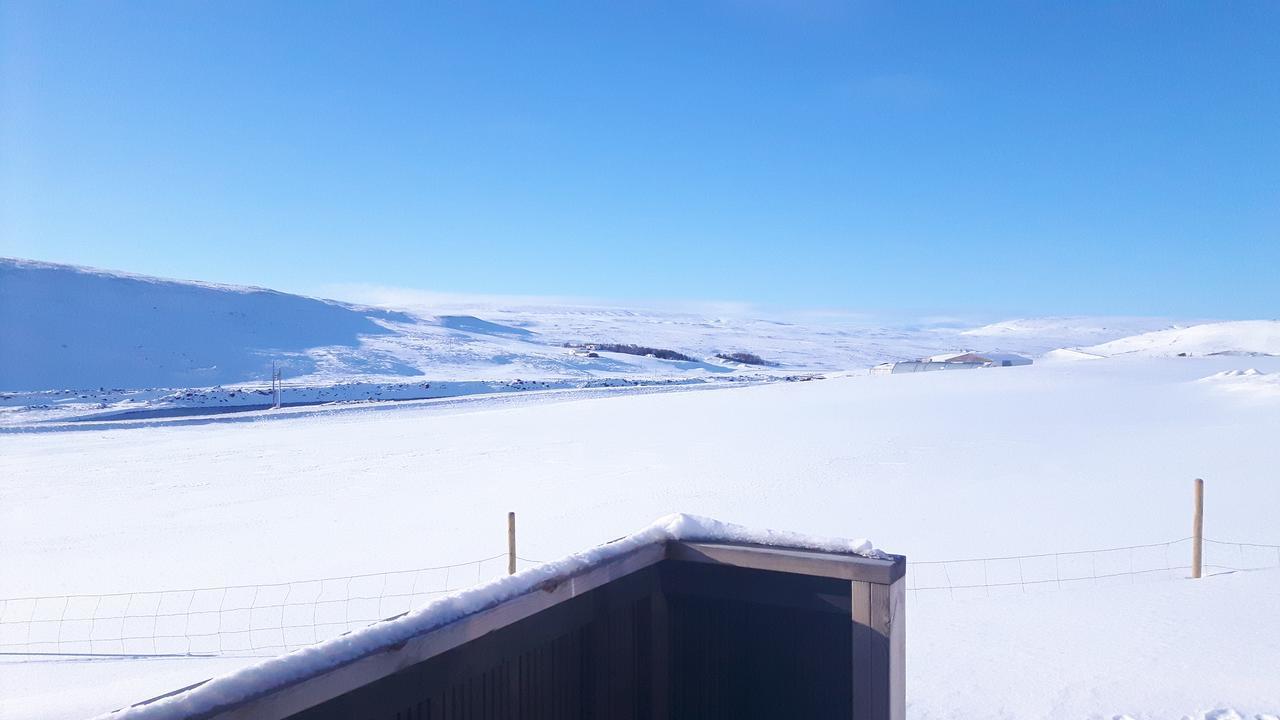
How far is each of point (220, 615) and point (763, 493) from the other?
7953 millimetres

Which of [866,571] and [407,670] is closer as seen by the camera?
[407,670]

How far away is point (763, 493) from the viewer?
13703 millimetres


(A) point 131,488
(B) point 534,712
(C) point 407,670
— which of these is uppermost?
(C) point 407,670

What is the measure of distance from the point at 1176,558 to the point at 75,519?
1511cm

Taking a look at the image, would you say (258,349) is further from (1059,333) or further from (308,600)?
(1059,333)

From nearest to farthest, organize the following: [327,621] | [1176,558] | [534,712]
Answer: [534,712] < [327,621] < [1176,558]

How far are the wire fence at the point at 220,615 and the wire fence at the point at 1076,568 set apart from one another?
4314mm

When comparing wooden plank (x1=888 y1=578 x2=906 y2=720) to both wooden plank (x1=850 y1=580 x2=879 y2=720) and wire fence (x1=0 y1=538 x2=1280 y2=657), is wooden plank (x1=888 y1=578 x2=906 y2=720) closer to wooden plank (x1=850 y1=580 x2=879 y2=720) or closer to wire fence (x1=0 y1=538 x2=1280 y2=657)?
wooden plank (x1=850 y1=580 x2=879 y2=720)

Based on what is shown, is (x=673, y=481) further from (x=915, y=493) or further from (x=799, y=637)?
(x=799, y=637)

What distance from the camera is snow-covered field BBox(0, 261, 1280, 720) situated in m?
5.93

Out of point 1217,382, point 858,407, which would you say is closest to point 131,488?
point 858,407

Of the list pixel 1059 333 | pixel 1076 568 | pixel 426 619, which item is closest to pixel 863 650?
pixel 426 619

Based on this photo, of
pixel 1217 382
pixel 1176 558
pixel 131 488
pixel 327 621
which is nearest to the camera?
pixel 327 621

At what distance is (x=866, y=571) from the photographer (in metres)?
2.73
